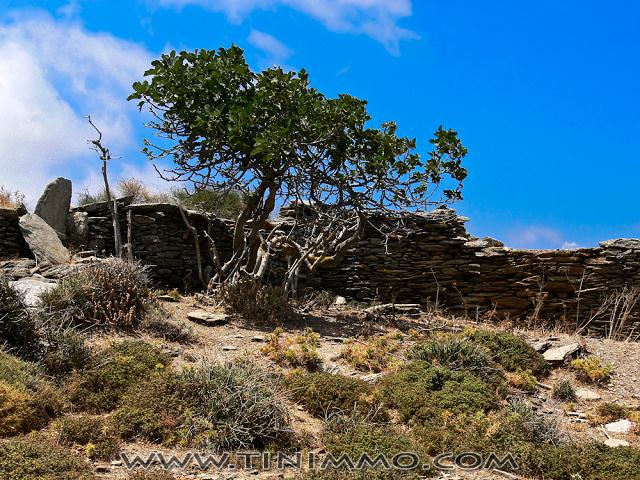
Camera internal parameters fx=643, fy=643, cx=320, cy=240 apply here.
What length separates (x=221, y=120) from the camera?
10586 millimetres

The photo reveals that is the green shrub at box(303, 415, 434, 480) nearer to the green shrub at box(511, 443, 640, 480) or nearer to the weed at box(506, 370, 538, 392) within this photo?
the green shrub at box(511, 443, 640, 480)

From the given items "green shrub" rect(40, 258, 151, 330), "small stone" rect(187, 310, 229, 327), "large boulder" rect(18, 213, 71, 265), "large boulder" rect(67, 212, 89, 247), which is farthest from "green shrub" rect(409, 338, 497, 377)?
"large boulder" rect(67, 212, 89, 247)

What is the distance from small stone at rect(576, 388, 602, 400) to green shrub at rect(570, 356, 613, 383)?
369 mm

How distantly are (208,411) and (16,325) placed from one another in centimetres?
293

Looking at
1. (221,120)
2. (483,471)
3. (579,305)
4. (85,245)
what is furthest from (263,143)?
(579,305)

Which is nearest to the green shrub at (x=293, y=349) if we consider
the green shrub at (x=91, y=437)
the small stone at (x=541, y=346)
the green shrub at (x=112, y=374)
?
the green shrub at (x=112, y=374)

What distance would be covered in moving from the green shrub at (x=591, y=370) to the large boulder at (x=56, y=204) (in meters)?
9.70

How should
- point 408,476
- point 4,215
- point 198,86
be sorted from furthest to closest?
1. point 4,215
2. point 198,86
3. point 408,476

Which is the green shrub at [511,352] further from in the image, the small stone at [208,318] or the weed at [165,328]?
the weed at [165,328]

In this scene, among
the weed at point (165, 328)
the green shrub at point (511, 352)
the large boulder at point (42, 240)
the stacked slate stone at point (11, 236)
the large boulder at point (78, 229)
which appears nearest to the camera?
the green shrub at point (511, 352)

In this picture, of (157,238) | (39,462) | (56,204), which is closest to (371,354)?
(39,462)

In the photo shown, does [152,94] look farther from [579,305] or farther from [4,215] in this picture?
[579,305]

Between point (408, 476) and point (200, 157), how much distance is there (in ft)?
24.9

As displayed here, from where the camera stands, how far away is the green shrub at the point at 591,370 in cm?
868
